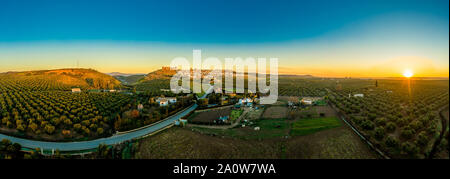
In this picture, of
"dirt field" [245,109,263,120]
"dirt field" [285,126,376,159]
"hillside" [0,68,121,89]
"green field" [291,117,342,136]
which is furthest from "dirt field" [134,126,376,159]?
"hillside" [0,68,121,89]

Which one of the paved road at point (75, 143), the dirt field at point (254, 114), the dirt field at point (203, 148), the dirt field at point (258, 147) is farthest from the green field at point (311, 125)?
the paved road at point (75, 143)

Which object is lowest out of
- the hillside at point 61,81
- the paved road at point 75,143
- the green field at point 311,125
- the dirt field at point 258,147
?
the paved road at point 75,143

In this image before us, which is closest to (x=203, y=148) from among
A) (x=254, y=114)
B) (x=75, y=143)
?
(x=75, y=143)

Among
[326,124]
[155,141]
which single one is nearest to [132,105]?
[155,141]

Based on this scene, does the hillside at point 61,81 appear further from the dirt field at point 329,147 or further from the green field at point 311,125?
the dirt field at point 329,147

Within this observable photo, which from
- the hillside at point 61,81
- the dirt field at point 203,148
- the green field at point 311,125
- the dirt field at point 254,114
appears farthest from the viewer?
the hillside at point 61,81

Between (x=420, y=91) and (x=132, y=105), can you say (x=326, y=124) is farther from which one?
(x=132, y=105)

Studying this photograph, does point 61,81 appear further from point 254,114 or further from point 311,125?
point 311,125

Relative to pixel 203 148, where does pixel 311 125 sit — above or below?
above

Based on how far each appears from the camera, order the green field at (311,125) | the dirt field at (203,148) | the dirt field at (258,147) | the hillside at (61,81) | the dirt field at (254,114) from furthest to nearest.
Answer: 1. the hillside at (61,81)
2. the dirt field at (254,114)
3. the green field at (311,125)
4. the dirt field at (203,148)
5. the dirt field at (258,147)
